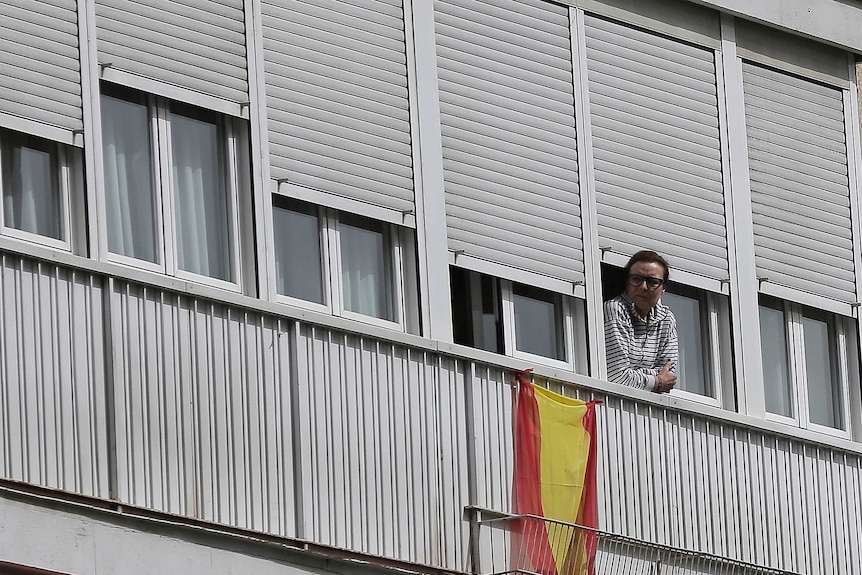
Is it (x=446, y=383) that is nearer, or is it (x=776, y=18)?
(x=446, y=383)

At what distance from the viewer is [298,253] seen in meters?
17.0

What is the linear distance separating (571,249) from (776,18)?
2.61m

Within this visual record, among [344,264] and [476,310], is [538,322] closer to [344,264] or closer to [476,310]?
[476,310]

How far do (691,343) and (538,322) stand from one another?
59.3 inches

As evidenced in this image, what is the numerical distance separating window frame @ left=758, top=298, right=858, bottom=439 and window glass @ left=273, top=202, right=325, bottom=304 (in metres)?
3.83

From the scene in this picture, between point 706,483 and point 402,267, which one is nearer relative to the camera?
point 402,267

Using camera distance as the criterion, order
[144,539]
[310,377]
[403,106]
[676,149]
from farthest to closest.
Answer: [676,149]
[403,106]
[310,377]
[144,539]

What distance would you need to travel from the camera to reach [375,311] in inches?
684

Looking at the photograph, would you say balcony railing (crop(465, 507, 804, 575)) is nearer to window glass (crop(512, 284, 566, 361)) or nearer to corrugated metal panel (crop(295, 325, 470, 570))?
corrugated metal panel (crop(295, 325, 470, 570))

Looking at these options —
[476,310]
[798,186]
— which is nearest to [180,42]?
[476,310]

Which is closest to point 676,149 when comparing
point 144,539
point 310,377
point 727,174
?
point 727,174

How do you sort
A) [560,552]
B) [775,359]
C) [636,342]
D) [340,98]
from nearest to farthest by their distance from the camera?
[340,98] < [560,552] < [636,342] < [775,359]

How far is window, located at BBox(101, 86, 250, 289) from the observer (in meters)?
16.2

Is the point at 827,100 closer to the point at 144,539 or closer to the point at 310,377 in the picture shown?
the point at 310,377
